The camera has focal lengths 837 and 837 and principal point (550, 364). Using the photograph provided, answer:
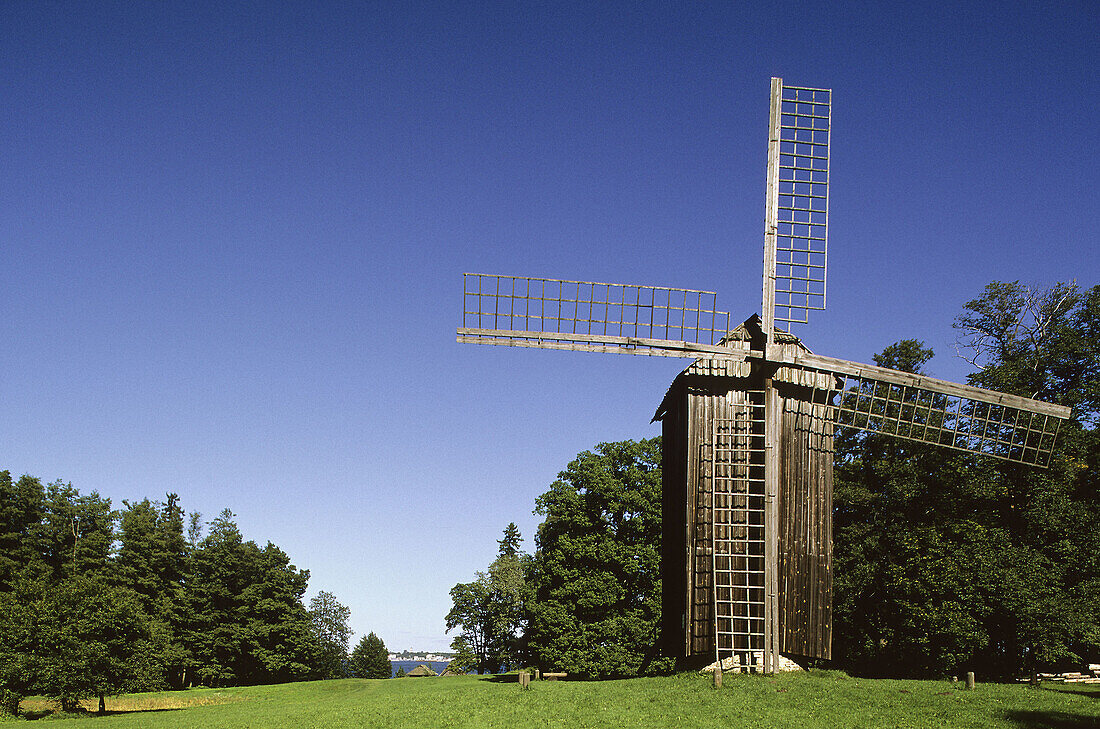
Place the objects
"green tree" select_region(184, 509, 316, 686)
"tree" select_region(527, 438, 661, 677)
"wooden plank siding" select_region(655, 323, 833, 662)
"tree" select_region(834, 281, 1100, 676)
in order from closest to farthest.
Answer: "wooden plank siding" select_region(655, 323, 833, 662), "tree" select_region(834, 281, 1100, 676), "tree" select_region(527, 438, 661, 677), "green tree" select_region(184, 509, 316, 686)

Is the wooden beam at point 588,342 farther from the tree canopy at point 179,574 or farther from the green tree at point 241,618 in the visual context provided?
the green tree at point 241,618

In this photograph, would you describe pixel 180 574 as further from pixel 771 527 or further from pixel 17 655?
pixel 771 527

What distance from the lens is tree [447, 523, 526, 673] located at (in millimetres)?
64000

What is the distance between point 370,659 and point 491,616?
36407 mm

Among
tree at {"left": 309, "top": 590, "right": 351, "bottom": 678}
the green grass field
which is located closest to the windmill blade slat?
the green grass field

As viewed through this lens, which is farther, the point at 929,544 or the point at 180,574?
the point at 180,574

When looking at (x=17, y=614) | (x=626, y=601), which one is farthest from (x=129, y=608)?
(x=626, y=601)

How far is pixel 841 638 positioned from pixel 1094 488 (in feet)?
41.8

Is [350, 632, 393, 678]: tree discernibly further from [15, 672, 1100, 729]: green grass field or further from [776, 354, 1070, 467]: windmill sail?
[776, 354, 1070, 467]: windmill sail

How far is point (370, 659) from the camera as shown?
96.9 m

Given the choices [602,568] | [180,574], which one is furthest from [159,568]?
[602,568]

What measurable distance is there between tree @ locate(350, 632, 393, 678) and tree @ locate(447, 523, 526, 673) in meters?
27.0

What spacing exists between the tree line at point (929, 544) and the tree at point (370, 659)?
178 ft

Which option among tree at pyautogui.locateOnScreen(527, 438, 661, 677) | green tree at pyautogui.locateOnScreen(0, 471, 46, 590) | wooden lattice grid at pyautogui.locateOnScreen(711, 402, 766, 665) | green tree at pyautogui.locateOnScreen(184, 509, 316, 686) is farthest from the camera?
green tree at pyautogui.locateOnScreen(184, 509, 316, 686)
